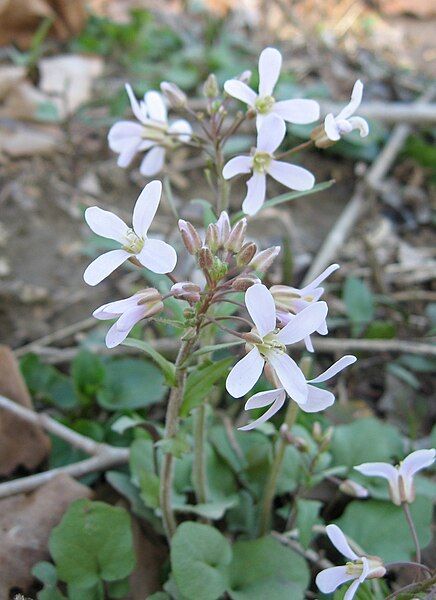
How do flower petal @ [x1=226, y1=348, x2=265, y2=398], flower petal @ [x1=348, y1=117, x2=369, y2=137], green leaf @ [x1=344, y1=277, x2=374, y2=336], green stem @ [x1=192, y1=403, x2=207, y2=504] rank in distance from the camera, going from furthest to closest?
green leaf @ [x1=344, y1=277, x2=374, y2=336] < green stem @ [x1=192, y1=403, x2=207, y2=504] < flower petal @ [x1=348, y1=117, x2=369, y2=137] < flower petal @ [x1=226, y1=348, x2=265, y2=398]

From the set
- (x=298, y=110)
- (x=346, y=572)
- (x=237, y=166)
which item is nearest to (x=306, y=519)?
(x=346, y=572)

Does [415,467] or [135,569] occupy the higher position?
[415,467]

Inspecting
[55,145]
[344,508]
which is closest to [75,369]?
[344,508]

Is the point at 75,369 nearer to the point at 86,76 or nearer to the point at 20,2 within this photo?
the point at 86,76

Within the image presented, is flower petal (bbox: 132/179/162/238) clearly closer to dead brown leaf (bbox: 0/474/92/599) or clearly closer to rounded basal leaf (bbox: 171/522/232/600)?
rounded basal leaf (bbox: 171/522/232/600)

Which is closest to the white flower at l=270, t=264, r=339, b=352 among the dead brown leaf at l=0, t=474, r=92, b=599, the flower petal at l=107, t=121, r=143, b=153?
the flower petal at l=107, t=121, r=143, b=153

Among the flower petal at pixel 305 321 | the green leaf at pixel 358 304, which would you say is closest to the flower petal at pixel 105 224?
the flower petal at pixel 305 321

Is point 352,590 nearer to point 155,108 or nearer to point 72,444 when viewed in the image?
point 72,444
